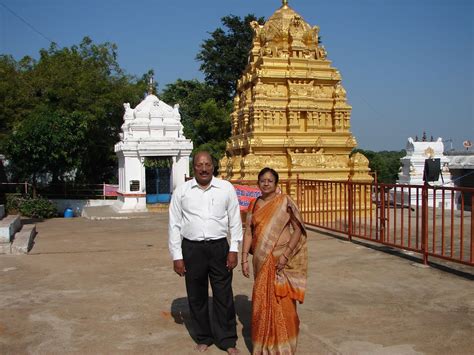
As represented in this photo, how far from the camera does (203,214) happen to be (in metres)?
3.76

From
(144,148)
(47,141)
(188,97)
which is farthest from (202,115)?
(47,141)

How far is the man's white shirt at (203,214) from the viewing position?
376 cm

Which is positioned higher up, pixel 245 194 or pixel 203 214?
pixel 203 214

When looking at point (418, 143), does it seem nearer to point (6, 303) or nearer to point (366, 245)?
point (366, 245)

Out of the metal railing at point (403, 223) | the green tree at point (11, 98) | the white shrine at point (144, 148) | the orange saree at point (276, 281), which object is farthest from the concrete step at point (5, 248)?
the green tree at point (11, 98)

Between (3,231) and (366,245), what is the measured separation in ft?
21.0

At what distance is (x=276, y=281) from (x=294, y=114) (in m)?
10.3

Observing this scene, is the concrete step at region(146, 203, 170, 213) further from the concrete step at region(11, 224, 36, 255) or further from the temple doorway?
the concrete step at region(11, 224, 36, 255)

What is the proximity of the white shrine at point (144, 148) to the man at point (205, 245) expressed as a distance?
13152 millimetres

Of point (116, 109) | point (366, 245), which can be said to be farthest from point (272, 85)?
point (116, 109)

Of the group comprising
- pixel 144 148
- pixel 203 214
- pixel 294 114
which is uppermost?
pixel 294 114

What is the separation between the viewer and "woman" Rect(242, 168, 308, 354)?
11.6ft

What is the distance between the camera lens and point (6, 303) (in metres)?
5.13

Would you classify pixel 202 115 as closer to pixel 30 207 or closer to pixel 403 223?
pixel 30 207
